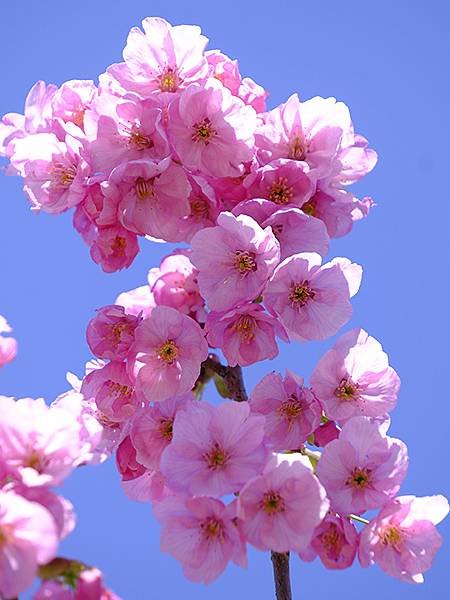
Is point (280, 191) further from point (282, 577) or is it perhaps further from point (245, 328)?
point (282, 577)

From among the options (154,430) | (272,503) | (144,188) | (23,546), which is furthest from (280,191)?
(23,546)

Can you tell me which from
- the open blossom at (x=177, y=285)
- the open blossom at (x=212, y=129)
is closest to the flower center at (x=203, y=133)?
the open blossom at (x=212, y=129)

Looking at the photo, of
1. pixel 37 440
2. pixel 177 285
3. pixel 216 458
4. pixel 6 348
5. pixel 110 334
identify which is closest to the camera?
pixel 37 440

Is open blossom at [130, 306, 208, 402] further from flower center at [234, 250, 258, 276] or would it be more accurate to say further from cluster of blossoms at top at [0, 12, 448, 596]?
flower center at [234, 250, 258, 276]

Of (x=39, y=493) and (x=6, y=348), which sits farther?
(x=6, y=348)

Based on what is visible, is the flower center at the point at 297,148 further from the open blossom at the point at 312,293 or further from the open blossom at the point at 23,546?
the open blossom at the point at 23,546

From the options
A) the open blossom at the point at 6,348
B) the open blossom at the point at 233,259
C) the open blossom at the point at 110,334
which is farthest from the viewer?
the open blossom at the point at 110,334

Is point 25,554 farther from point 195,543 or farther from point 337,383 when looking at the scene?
point 337,383
